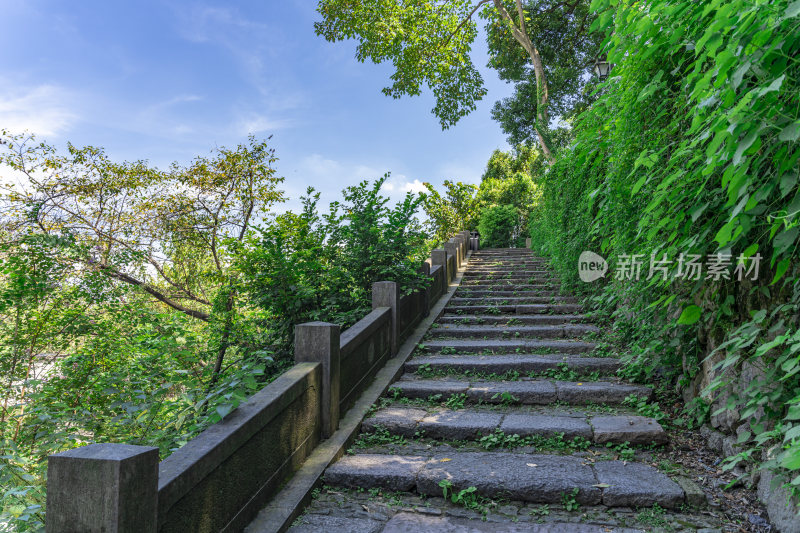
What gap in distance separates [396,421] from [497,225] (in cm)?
1545

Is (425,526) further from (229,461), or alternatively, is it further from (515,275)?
(515,275)

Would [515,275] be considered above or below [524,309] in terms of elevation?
above

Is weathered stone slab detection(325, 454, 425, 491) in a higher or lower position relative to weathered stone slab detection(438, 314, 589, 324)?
lower

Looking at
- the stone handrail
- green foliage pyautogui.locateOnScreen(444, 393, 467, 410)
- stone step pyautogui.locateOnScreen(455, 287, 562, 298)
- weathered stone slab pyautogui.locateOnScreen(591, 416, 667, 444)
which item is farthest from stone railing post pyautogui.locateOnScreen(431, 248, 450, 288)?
weathered stone slab pyautogui.locateOnScreen(591, 416, 667, 444)

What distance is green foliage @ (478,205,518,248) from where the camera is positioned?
18688mm

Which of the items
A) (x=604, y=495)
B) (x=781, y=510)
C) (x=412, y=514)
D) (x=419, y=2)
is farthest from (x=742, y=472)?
(x=419, y=2)

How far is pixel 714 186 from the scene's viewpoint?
107 inches

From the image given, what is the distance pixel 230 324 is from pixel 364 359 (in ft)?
9.45

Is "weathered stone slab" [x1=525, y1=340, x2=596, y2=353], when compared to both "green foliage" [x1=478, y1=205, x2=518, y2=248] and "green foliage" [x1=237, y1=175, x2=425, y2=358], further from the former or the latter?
"green foliage" [x1=478, y1=205, x2=518, y2=248]

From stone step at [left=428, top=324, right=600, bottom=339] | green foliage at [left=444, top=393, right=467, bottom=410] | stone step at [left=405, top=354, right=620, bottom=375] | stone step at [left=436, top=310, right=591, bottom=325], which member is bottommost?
green foliage at [left=444, top=393, right=467, bottom=410]

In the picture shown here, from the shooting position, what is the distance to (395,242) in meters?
6.46

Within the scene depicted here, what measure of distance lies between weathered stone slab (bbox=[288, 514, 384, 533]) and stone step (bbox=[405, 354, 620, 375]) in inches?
106

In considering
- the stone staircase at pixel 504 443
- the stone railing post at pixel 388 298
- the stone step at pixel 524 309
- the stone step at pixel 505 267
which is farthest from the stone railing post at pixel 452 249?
the stone railing post at pixel 388 298

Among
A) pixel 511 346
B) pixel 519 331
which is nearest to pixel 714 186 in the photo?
pixel 511 346
